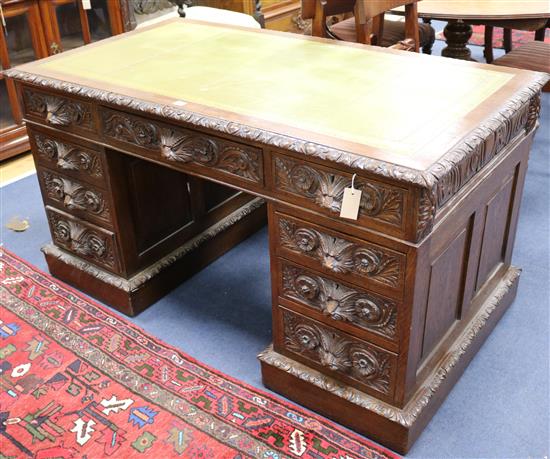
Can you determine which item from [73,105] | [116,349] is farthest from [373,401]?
[73,105]

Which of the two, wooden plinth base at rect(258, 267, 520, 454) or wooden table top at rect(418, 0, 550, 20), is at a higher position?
wooden table top at rect(418, 0, 550, 20)

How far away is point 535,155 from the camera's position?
127 inches

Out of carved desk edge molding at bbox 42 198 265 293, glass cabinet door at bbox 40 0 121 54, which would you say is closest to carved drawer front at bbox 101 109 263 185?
carved desk edge molding at bbox 42 198 265 293

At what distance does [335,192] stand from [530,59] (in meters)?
2.06

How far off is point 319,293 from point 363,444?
0.43 m

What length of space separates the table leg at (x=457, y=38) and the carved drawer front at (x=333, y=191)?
221cm

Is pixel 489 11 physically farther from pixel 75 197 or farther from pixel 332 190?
pixel 75 197

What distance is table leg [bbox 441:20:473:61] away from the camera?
10.9 ft

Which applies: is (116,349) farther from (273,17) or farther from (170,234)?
(273,17)

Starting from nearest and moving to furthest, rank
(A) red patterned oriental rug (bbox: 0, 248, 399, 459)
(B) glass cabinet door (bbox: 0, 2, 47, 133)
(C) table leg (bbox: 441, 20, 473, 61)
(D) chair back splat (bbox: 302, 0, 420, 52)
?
(A) red patterned oriental rug (bbox: 0, 248, 399, 459)
(D) chair back splat (bbox: 302, 0, 420, 52)
(B) glass cabinet door (bbox: 0, 2, 47, 133)
(C) table leg (bbox: 441, 20, 473, 61)

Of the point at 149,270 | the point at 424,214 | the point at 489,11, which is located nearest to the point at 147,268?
the point at 149,270

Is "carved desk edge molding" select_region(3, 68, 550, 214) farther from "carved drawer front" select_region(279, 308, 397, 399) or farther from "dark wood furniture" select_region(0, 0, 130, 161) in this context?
"dark wood furniture" select_region(0, 0, 130, 161)

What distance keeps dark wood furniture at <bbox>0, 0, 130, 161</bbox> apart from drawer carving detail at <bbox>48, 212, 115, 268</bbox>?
1.28 meters

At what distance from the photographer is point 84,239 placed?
87.3 inches
